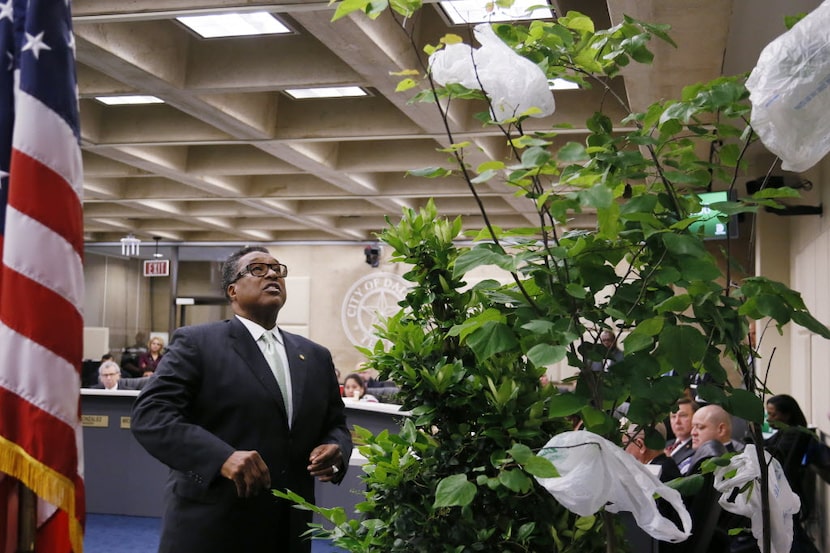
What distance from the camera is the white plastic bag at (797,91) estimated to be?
130 centimetres

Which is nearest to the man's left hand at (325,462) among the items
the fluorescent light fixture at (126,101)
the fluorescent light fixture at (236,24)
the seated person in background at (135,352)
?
the fluorescent light fixture at (236,24)

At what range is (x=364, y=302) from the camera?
15.4m

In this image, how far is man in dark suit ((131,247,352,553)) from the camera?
94.0 inches

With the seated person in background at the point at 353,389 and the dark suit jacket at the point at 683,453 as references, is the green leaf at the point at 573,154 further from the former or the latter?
the seated person in background at the point at 353,389

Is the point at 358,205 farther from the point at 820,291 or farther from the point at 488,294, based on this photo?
the point at 488,294

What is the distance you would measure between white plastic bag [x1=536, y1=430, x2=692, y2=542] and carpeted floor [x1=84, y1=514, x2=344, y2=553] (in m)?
4.51

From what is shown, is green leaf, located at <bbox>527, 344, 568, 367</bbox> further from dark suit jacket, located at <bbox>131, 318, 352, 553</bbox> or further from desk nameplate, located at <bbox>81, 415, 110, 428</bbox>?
desk nameplate, located at <bbox>81, 415, 110, 428</bbox>

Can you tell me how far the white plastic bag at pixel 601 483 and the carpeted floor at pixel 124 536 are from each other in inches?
178

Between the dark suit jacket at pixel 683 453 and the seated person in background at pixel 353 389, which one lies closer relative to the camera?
the dark suit jacket at pixel 683 453

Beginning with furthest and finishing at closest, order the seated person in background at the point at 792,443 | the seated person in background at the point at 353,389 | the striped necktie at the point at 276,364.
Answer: the seated person in background at the point at 353,389 → the seated person in background at the point at 792,443 → the striped necktie at the point at 276,364

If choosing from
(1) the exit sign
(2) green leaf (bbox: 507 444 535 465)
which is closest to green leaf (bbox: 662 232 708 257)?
(2) green leaf (bbox: 507 444 535 465)

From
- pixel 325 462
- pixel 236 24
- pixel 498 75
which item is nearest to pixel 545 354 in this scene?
pixel 498 75

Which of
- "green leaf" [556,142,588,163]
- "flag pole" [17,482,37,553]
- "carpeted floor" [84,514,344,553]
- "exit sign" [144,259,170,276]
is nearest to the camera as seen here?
"green leaf" [556,142,588,163]

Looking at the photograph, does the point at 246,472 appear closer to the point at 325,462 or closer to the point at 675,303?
the point at 325,462
